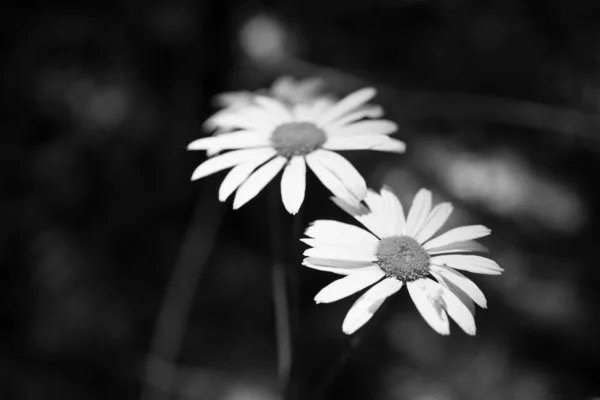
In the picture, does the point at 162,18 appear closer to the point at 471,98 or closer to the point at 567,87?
the point at 471,98

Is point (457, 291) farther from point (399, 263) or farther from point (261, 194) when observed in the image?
point (261, 194)

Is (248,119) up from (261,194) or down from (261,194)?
down

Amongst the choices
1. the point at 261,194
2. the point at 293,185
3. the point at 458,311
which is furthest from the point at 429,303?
the point at 261,194

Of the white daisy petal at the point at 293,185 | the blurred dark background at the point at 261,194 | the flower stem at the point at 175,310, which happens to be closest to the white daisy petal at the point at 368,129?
the white daisy petal at the point at 293,185

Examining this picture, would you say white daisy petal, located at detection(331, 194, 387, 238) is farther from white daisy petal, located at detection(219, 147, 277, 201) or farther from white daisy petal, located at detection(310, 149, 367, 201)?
white daisy petal, located at detection(219, 147, 277, 201)

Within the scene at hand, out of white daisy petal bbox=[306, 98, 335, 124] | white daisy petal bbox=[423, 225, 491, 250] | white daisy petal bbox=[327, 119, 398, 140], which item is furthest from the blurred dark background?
white daisy petal bbox=[423, 225, 491, 250]

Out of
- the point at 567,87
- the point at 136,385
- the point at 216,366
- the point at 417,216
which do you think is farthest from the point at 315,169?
the point at 567,87

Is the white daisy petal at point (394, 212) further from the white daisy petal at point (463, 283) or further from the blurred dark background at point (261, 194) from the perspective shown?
the blurred dark background at point (261, 194)
